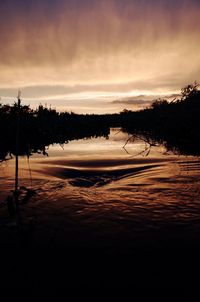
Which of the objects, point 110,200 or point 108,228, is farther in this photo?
point 110,200

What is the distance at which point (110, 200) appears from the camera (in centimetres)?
668

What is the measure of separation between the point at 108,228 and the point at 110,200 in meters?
1.45

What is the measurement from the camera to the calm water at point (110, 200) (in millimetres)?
5145

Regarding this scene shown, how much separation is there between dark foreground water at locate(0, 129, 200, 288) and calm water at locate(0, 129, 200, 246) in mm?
17

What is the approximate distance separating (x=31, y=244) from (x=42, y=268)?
2.34 feet

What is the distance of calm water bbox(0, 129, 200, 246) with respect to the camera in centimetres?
514

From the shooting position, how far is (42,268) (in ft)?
13.3

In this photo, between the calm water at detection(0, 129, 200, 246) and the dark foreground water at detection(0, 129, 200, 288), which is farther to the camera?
the calm water at detection(0, 129, 200, 246)

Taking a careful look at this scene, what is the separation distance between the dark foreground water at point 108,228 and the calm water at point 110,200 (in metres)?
0.02

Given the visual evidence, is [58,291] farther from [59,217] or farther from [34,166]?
[34,166]

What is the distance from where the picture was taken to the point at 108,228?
17.2ft

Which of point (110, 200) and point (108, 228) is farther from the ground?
point (110, 200)

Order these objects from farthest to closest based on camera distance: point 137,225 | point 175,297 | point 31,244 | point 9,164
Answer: point 9,164 < point 137,225 < point 31,244 < point 175,297

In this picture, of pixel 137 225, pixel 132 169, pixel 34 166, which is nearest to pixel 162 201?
pixel 137 225
